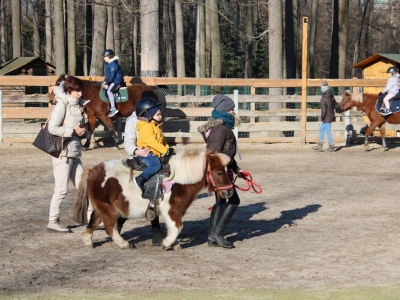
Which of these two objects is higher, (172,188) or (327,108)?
(327,108)

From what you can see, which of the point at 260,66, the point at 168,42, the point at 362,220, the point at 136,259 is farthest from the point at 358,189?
the point at 168,42

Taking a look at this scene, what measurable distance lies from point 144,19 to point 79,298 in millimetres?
14353

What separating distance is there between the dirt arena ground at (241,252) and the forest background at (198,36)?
8.78 m

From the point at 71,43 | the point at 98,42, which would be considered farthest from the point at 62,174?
the point at 71,43

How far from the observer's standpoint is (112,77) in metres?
17.4

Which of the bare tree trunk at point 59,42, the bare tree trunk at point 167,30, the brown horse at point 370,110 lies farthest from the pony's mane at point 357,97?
the bare tree trunk at point 167,30

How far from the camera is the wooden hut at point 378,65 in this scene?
27141 millimetres

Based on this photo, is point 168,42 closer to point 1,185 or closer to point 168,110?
point 168,110

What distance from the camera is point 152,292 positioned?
6.52 m

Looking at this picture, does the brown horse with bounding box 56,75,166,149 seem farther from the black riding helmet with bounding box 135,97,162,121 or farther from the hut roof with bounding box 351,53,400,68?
the hut roof with bounding box 351,53,400,68

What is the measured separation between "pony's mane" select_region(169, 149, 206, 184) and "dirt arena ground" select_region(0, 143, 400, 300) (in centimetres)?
90

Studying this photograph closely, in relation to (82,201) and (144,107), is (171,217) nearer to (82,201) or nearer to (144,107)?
(82,201)

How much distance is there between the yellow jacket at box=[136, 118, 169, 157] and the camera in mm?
7777

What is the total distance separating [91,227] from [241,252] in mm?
1782
